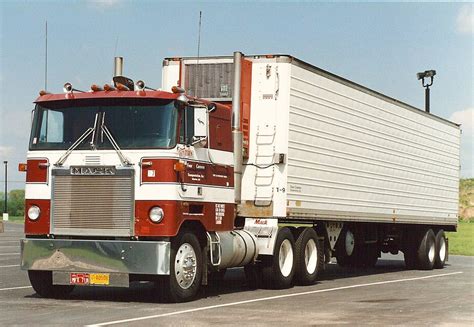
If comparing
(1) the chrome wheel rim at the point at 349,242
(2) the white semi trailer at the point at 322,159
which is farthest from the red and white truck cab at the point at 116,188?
(1) the chrome wheel rim at the point at 349,242

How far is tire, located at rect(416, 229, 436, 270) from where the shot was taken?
2503 centimetres

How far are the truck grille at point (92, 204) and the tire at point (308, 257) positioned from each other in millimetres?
4659

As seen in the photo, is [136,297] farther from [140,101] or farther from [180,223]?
[140,101]

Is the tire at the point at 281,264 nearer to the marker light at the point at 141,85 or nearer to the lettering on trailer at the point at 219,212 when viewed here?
the lettering on trailer at the point at 219,212

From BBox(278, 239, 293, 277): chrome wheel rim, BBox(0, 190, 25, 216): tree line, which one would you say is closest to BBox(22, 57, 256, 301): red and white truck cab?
BBox(278, 239, 293, 277): chrome wheel rim

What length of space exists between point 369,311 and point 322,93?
6.44 metres

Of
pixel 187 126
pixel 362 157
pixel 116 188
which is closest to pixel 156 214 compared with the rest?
pixel 116 188

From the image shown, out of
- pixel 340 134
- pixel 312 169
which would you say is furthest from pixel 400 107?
pixel 312 169

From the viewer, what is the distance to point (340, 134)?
64.3 feet

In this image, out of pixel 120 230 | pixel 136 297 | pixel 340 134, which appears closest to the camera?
pixel 120 230

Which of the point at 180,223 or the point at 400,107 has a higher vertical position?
the point at 400,107

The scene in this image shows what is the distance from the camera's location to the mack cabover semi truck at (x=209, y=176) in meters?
14.1

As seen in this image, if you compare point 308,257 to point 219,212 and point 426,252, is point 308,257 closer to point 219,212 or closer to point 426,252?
point 219,212

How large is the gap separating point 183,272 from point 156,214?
39.2 inches
